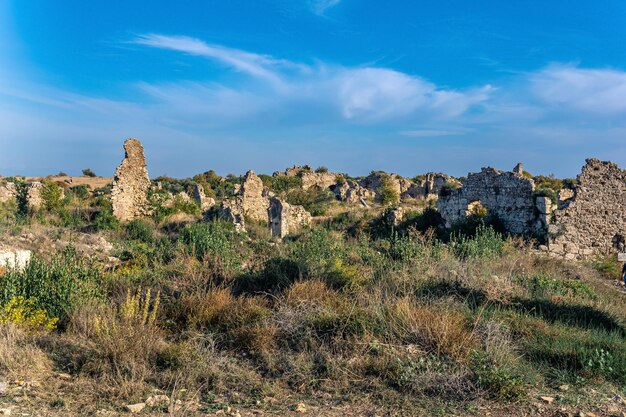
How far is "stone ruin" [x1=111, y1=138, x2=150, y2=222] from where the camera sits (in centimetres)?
1986

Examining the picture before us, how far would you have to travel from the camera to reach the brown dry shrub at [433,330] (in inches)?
209

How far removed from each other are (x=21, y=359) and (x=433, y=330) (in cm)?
440

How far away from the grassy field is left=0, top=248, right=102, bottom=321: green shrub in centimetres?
2

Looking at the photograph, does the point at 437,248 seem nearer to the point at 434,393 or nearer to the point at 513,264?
the point at 513,264

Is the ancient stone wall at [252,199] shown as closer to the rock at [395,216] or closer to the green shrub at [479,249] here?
the rock at [395,216]

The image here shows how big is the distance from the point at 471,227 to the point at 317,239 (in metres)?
7.99

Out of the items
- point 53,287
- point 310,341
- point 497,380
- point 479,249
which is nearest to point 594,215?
point 479,249

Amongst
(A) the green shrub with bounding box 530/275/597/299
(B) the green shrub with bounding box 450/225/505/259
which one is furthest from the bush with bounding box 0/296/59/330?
(B) the green shrub with bounding box 450/225/505/259

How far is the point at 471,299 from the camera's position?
24.3ft

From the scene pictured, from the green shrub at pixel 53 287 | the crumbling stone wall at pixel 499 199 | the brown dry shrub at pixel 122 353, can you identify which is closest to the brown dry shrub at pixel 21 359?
the brown dry shrub at pixel 122 353

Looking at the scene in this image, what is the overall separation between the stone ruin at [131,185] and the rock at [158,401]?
53.5 feet

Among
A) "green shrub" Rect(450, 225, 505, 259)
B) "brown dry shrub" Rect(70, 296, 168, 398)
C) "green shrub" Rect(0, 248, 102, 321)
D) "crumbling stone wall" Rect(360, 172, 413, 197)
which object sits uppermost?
"crumbling stone wall" Rect(360, 172, 413, 197)

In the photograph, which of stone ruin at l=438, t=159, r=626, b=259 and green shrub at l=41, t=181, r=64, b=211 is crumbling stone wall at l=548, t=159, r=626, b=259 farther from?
green shrub at l=41, t=181, r=64, b=211

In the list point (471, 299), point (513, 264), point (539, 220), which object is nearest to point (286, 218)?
point (539, 220)
